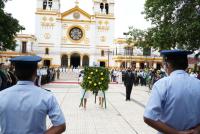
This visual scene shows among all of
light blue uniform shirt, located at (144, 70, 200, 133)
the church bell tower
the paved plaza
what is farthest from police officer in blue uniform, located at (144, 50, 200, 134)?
the church bell tower

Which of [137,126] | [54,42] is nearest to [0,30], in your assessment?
[137,126]

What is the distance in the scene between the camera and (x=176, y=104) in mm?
4371

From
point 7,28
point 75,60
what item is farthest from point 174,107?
point 75,60

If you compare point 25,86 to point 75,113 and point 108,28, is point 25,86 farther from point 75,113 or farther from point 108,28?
point 108,28

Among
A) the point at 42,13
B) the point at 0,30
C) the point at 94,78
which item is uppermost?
the point at 42,13

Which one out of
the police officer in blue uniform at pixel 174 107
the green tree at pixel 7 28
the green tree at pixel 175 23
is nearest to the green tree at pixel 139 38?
the green tree at pixel 175 23

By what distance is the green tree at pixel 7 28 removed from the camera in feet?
113

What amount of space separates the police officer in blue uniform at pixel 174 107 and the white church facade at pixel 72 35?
7426cm

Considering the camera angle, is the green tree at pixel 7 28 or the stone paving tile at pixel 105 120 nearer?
the stone paving tile at pixel 105 120

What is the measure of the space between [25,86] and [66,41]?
3014 inches

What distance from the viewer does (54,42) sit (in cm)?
7938

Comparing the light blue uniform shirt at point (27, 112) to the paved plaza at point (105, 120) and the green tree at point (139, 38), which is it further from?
the green tree at point (139, 38)

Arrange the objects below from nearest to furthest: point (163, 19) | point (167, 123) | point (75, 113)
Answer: point (167, 123)
point (75, 113)
point (163, 19)

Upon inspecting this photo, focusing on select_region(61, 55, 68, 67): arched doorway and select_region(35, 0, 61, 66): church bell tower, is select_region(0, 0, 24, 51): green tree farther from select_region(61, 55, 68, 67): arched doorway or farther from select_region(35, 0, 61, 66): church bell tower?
select_region(61, 55, 68, 67): arched doorway
